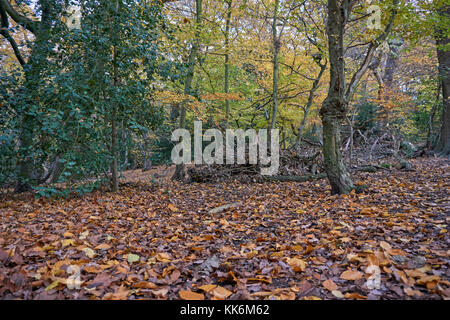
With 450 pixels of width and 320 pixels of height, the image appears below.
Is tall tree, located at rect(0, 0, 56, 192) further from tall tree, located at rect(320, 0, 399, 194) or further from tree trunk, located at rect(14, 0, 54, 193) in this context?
tall tree, located at rect(320, 0, 399, 194)

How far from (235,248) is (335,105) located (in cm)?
318

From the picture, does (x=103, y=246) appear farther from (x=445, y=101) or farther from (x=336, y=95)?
(x=445, y=101)

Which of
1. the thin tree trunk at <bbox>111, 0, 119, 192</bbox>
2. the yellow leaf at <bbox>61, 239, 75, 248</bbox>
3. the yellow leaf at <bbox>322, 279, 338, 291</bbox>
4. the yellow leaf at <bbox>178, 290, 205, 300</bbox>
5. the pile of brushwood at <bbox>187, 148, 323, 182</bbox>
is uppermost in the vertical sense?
the thin tree trunk at <bbox>111, 0, 119, 192</bbox>

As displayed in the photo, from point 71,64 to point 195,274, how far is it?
4387 mm

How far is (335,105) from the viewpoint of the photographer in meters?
4.53

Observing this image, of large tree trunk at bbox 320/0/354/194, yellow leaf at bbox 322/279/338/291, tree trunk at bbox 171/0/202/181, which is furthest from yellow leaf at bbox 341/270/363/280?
tree trunk at bbox 171/0/202/181

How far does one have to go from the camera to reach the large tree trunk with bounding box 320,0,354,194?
4371mm

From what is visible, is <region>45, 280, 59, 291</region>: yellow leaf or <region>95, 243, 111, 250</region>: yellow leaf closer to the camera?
<region>45, 280, 59, 291</region>: yellow leaf

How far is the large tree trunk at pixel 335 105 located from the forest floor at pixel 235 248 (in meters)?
0.39

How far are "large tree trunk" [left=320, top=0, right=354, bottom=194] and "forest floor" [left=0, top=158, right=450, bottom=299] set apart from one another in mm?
392

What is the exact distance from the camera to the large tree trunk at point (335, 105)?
14.3ft

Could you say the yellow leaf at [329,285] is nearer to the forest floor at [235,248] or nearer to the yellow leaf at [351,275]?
the forest floor at [235,248]

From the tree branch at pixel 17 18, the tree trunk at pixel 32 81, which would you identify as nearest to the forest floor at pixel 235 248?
the tree trunk at pixel 32 81
